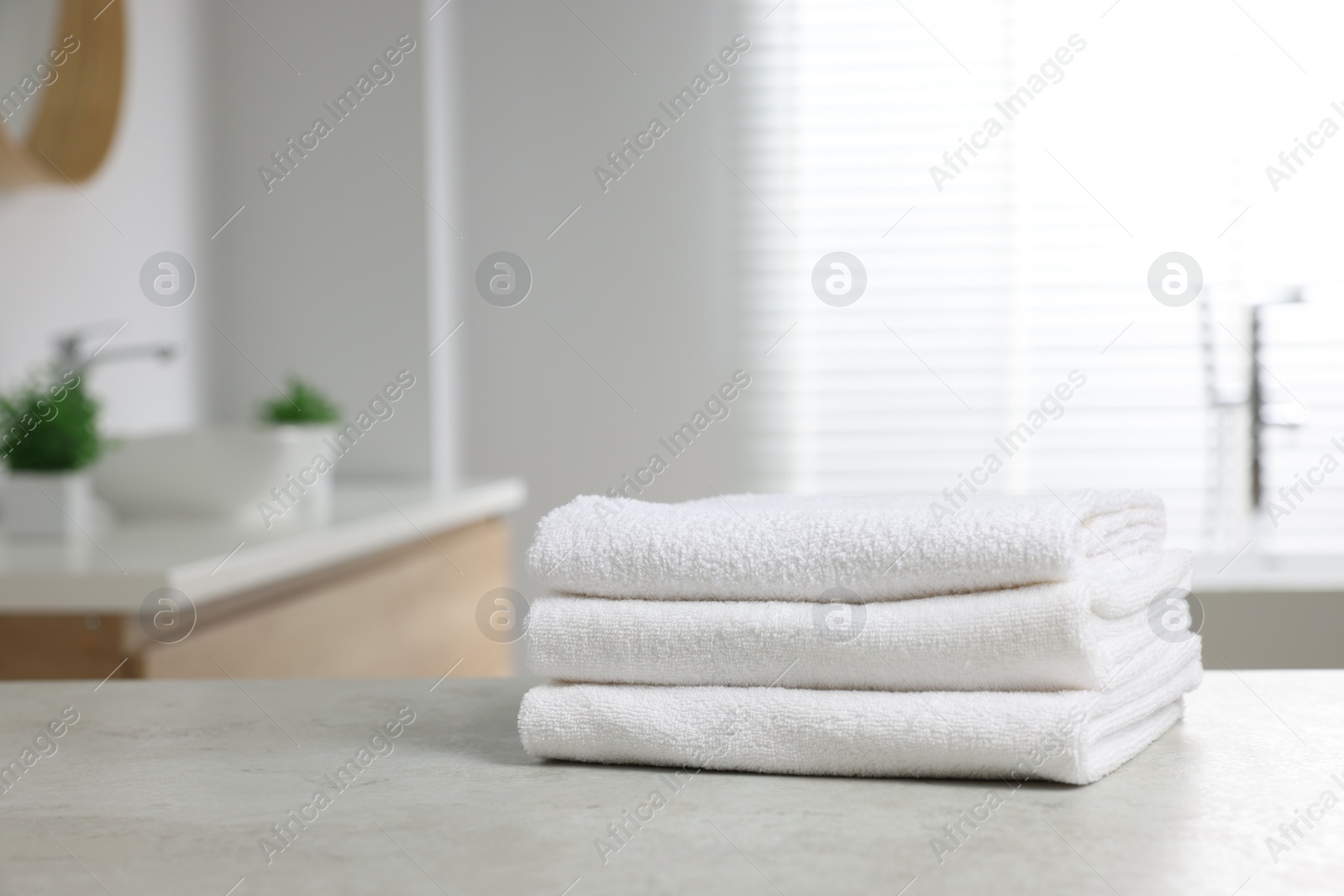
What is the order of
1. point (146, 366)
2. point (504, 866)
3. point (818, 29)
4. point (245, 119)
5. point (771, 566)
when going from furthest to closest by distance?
point (818, 29)
point (245, 119)
point (146, 366)
point (771, 566)
point (504, 866)

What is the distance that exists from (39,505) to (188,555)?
0.32 m

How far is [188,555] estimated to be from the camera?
1418mm

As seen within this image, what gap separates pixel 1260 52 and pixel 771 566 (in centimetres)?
262

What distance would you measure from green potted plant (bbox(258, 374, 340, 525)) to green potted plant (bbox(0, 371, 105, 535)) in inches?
11.5

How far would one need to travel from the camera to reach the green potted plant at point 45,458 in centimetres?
160

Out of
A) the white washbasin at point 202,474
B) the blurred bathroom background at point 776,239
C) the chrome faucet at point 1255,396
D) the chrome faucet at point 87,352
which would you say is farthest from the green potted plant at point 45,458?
the chrome faucet at point 1255,396

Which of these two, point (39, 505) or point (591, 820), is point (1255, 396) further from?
point (591, 820)

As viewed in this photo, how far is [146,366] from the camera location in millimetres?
2369

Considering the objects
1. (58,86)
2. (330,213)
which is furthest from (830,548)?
(330,213)

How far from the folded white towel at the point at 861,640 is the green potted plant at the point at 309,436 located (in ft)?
4.39

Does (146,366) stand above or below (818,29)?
below

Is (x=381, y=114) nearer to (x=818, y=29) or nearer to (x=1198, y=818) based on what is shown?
(x=818, y=29)

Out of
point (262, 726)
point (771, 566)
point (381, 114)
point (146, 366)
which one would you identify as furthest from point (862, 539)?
point (381, 114)

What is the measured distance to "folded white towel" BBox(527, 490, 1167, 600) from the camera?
0.52 metres
